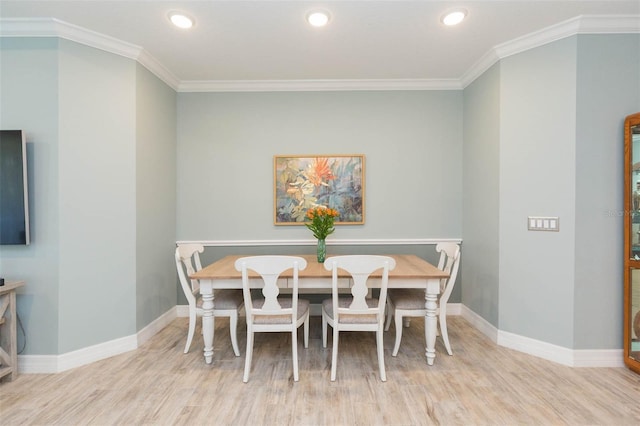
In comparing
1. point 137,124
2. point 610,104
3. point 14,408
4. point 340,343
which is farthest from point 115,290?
point 610,104

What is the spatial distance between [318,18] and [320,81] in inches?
44.8

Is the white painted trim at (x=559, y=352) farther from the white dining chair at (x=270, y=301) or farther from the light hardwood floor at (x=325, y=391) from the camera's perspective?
the white dining chair at (x=270, y=301)

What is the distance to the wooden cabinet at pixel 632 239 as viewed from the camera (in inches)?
90.5

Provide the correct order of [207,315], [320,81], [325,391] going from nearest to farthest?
[325,391]
[207,315]
[320,81]

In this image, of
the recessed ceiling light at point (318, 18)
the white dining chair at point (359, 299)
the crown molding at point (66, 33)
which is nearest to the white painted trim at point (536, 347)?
the white dining chair at point (359, 299)

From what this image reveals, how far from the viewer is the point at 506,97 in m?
2.77

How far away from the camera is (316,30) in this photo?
97.7 inches

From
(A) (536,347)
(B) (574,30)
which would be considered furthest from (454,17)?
(A) (536,347)

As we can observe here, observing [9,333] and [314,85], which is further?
[314,85]

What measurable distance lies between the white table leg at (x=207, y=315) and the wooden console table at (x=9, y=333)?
4.37ft

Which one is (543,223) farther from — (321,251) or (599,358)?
(321,251)

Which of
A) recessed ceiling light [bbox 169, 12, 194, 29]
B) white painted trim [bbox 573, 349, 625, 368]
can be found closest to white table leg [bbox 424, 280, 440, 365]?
white painted trim [bbox 573, 349, 625, 368]

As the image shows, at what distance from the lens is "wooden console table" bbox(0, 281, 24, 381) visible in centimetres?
218

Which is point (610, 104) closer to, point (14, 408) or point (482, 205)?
point (482, 205)
